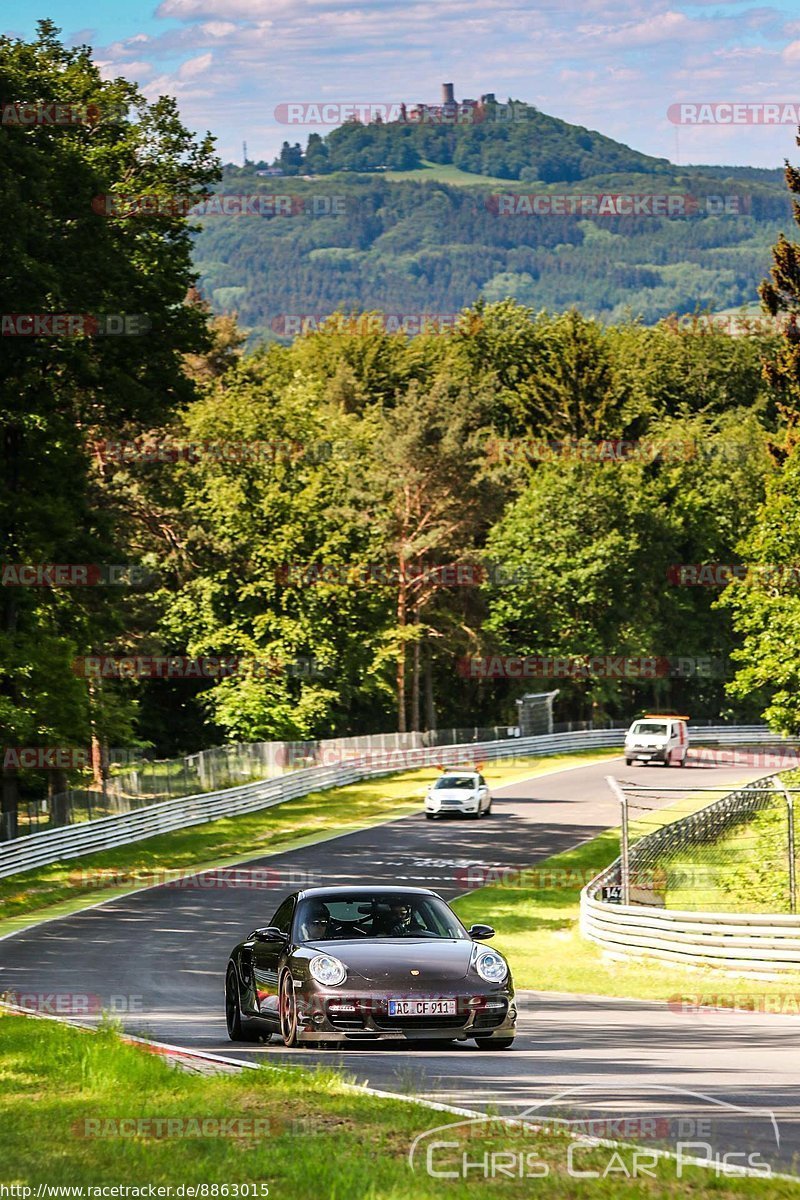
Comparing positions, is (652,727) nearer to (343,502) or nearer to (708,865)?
(343,502)

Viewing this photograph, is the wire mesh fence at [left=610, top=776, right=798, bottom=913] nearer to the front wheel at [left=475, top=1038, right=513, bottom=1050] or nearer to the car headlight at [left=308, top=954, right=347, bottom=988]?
the front wheel at [left=475, top=1038, right=513, bottom=1050]

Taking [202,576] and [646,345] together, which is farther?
[646,345]

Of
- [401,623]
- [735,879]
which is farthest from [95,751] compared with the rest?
[735,879]

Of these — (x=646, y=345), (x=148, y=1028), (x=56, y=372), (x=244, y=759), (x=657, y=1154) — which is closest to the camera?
(x=657, y=1154)

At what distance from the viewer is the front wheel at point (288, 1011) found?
496 inches

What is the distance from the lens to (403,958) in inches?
491

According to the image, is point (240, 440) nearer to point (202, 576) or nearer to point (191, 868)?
point (202, 576)

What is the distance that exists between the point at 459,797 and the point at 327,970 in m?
36.5

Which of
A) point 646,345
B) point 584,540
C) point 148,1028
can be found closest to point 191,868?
point 148,1028

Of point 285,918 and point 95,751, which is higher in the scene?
point 285,918

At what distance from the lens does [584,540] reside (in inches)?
3374

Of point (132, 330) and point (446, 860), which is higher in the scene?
point (132, 330)

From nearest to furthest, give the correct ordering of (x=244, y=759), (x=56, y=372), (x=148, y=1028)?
(x=148, y=1028), (x=56, y=372), (x=244, y=759)

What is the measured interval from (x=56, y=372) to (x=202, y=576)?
31457 millimetres
